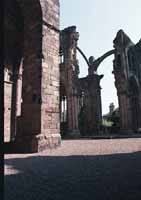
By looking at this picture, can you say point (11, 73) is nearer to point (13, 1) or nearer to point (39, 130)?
point (13, 1)

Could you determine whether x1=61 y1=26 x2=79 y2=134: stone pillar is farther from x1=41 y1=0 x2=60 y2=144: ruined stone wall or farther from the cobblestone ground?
the cobblestone ground

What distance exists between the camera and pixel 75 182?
3182 millimetres

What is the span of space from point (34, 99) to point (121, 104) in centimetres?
1416

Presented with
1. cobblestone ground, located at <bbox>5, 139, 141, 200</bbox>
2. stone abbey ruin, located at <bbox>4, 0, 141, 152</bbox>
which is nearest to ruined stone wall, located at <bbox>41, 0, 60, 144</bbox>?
stone abbey ruin, located at <bbox>4, 0, 141, 152</bbox>

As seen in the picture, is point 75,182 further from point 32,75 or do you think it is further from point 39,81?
point 32,75

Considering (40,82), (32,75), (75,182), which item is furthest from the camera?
(32,75)

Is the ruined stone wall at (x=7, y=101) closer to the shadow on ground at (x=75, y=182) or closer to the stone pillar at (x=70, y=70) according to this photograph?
the shadow on ground at (x=75, y=182)

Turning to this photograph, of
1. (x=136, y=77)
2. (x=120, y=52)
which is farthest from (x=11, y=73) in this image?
(x=136, y=77)

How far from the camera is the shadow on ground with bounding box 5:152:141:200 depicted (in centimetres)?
256

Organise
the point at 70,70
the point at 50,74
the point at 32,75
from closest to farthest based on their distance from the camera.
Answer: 1. the point at 32,75
2. the point at 50,74
3. the point at 70,70

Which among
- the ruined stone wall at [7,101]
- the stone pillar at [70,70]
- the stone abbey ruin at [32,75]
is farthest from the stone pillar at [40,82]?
the stone pillar at [70,70]

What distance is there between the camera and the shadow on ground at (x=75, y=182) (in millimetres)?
2562

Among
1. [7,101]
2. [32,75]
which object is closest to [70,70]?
[7,101]

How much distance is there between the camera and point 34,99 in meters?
7.36
